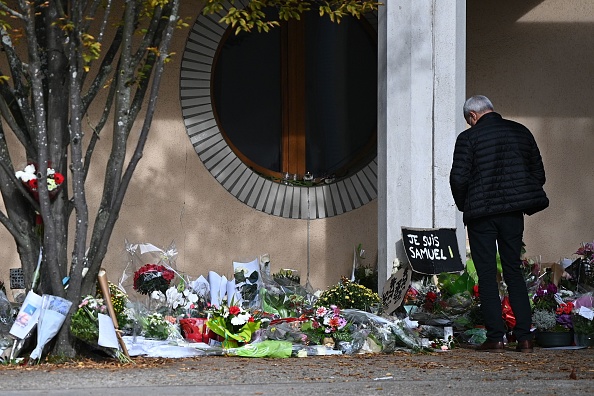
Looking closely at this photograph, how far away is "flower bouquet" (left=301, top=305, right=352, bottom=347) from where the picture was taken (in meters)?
7.56

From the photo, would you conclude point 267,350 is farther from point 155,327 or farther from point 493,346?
point 493,346

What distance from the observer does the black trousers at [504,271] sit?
24.4 feet

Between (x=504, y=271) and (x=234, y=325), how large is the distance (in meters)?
1.78

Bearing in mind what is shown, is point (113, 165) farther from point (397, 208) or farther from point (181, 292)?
point (397, 208)

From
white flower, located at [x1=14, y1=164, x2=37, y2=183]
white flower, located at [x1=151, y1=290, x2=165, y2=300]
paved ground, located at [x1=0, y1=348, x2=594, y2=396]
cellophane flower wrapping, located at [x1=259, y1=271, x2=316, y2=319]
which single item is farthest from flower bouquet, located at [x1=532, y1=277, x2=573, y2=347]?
white flower, located at [x1=14, y1=164, x2=37, y2=183]

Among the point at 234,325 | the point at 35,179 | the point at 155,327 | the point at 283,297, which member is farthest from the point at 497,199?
the point at 35,179

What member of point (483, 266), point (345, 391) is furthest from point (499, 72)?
point (345, 391)

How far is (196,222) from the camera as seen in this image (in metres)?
10.5

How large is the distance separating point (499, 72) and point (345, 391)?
590 centimetres

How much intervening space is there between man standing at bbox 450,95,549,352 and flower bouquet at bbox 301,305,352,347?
92 cm

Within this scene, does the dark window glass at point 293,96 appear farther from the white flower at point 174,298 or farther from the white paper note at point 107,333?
the white paper note at point 107,333

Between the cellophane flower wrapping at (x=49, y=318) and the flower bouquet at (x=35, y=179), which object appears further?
the flower bouquet at (x=35, y=179)

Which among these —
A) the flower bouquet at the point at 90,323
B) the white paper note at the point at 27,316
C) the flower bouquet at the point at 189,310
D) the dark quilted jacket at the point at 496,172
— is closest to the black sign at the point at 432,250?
the dark quilted jacket at the point at 496,172

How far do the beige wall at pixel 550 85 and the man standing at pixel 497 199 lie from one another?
3401mm
